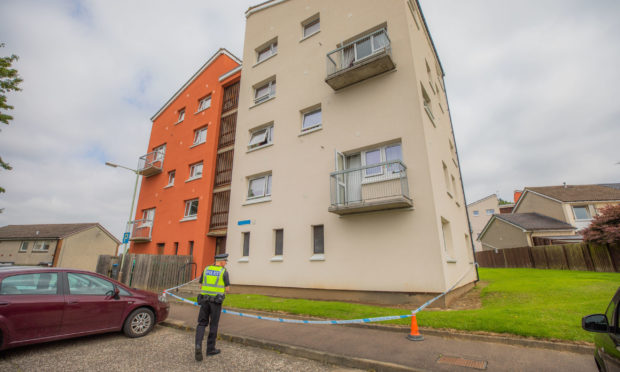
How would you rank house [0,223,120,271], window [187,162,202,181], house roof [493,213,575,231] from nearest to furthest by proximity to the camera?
1. window [187,162,202,181]
2. house roof [493,213,575,231]
3. house [0,223,120,271]

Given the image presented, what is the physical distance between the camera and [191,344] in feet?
19.0

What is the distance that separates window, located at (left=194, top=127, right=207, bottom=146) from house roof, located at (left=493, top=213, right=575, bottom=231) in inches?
1247

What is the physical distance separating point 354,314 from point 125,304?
5.49 metres

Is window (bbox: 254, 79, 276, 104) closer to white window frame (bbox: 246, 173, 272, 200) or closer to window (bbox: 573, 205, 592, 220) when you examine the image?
white window frame (bbox: 246, 173, 272, 200)

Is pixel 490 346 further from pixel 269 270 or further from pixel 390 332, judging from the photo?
pixel 269 270

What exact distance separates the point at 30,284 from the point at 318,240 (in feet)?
26.4

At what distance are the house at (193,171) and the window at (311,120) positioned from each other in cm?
619

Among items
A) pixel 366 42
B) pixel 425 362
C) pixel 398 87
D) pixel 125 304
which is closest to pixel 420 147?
pixel 398 87

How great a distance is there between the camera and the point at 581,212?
29172mm

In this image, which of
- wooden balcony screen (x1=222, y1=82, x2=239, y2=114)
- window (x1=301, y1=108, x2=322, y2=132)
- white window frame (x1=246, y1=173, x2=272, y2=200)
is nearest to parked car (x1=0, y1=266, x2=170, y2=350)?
white window frame (x1=246, y1=173, x2=272, y2=200)

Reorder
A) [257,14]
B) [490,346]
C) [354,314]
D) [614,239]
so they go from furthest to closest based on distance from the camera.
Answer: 1. [257,14]
2. [614,239]
3. [354,314]
4. [490,346]

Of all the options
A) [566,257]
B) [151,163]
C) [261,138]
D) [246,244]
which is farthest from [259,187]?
[566,257]

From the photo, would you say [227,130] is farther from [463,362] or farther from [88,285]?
[463,362]

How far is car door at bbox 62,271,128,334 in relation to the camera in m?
5.42
